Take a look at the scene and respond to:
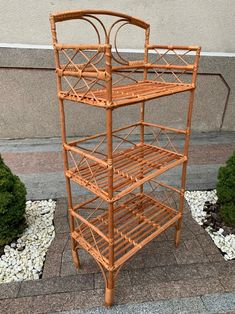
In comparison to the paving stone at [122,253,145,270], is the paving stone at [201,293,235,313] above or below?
below

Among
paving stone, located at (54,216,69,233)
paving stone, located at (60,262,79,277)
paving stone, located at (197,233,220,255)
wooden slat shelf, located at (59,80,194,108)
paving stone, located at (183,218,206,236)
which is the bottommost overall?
paving stone, located at (60,262,79,277)

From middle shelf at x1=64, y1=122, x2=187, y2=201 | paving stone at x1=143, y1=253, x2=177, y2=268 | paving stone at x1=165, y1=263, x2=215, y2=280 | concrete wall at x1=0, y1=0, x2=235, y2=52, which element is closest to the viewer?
middle shelf at x1=64, y1=122, x2=187, y2=201

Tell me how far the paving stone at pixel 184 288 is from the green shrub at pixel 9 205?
1.34 meters

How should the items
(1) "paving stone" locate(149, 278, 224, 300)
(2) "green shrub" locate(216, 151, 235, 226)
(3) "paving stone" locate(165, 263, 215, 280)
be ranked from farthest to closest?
(2) "green shrub" locate(216, 151, 235, 226)
(3) "paving stone" locate(165, 263, 215, 280)
(1) "paving stone" locate(149, 278, 224, 300)

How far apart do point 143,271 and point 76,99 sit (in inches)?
60.2

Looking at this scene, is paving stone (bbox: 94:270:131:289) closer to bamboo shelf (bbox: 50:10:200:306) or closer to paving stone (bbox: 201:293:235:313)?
bamboo shelf (bbox: 50:10:200:306)

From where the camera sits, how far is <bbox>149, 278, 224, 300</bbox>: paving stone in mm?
1931

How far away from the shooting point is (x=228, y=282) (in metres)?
2.03

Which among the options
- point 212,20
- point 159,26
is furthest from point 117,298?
point 212,20

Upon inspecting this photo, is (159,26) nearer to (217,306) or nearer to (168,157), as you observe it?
(168,157)

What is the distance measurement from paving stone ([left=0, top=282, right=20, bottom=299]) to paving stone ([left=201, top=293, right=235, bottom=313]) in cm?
144

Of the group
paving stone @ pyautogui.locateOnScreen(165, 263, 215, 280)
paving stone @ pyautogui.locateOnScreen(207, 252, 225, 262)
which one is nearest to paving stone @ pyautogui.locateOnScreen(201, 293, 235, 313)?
paving stone @ pyautogui.locateOnScreen(165, 263, 215, 280)

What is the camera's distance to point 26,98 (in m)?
4.46

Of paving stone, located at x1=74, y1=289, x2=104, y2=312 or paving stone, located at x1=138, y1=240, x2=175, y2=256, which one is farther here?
paving stone, located at x1=138, y1=240, x2=175, y2=256
